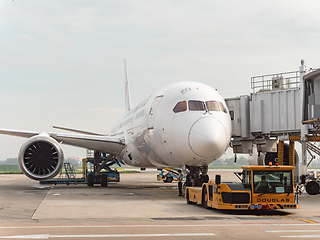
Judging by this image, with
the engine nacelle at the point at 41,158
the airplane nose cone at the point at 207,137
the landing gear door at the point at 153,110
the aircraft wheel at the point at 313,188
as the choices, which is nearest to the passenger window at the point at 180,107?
the airplane nose cone at the point at 207,137

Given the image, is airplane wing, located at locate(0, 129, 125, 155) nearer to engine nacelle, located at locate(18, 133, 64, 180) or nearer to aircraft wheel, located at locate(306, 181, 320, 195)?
engine nacelle, located at locate(18, 133, 64, 180)

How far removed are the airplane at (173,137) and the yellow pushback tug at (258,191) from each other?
8.10 ft

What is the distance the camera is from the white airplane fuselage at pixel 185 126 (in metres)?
14.6

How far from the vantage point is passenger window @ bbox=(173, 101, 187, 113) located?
51.3 ft

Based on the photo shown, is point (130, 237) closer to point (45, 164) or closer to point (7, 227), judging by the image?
point (7, 227)

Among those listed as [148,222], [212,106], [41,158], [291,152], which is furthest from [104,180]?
[148,222]

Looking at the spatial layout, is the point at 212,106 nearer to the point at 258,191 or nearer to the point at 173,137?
the point at 173,137

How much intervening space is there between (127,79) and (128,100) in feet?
12.4

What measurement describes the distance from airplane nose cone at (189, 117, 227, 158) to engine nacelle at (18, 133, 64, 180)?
25.8 ft

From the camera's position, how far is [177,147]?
1527 cm

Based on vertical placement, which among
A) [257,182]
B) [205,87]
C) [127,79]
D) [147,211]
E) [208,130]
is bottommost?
[147,211]

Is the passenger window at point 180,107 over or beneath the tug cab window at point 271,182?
over

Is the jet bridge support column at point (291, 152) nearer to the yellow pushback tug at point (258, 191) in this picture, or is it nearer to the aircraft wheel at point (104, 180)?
the yellow pushback tug at point (258, 191)

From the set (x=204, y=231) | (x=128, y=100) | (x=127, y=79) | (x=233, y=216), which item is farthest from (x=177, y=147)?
(x=127, y=79)
